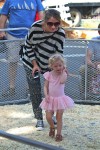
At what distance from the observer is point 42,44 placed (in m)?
4.48

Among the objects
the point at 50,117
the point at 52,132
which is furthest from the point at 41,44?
the point at 52,132

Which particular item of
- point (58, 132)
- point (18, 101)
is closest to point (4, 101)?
point (18, 101)

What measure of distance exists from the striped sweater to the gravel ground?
791 millimetres

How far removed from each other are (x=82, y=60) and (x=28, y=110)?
4.01 ft

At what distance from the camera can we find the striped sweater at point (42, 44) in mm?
4402

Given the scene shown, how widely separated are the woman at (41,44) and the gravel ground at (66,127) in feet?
1.79

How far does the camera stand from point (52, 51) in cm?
450

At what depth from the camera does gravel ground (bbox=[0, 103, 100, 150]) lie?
172 inches

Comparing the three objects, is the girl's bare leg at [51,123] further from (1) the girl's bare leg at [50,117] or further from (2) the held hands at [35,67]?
(2) the held hands at [35,67]

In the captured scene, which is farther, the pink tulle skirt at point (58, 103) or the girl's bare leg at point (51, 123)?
the girl's bare leg at point (51, 123)

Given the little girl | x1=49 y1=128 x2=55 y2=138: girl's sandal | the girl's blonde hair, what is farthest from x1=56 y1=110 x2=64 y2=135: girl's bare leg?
the girl's blonde hair

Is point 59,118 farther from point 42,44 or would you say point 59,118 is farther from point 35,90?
point 42,44

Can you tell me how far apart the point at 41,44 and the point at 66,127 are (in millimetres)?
1170

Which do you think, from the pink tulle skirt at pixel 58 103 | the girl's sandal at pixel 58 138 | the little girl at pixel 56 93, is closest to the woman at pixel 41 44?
the little girl at pixel 56 93
